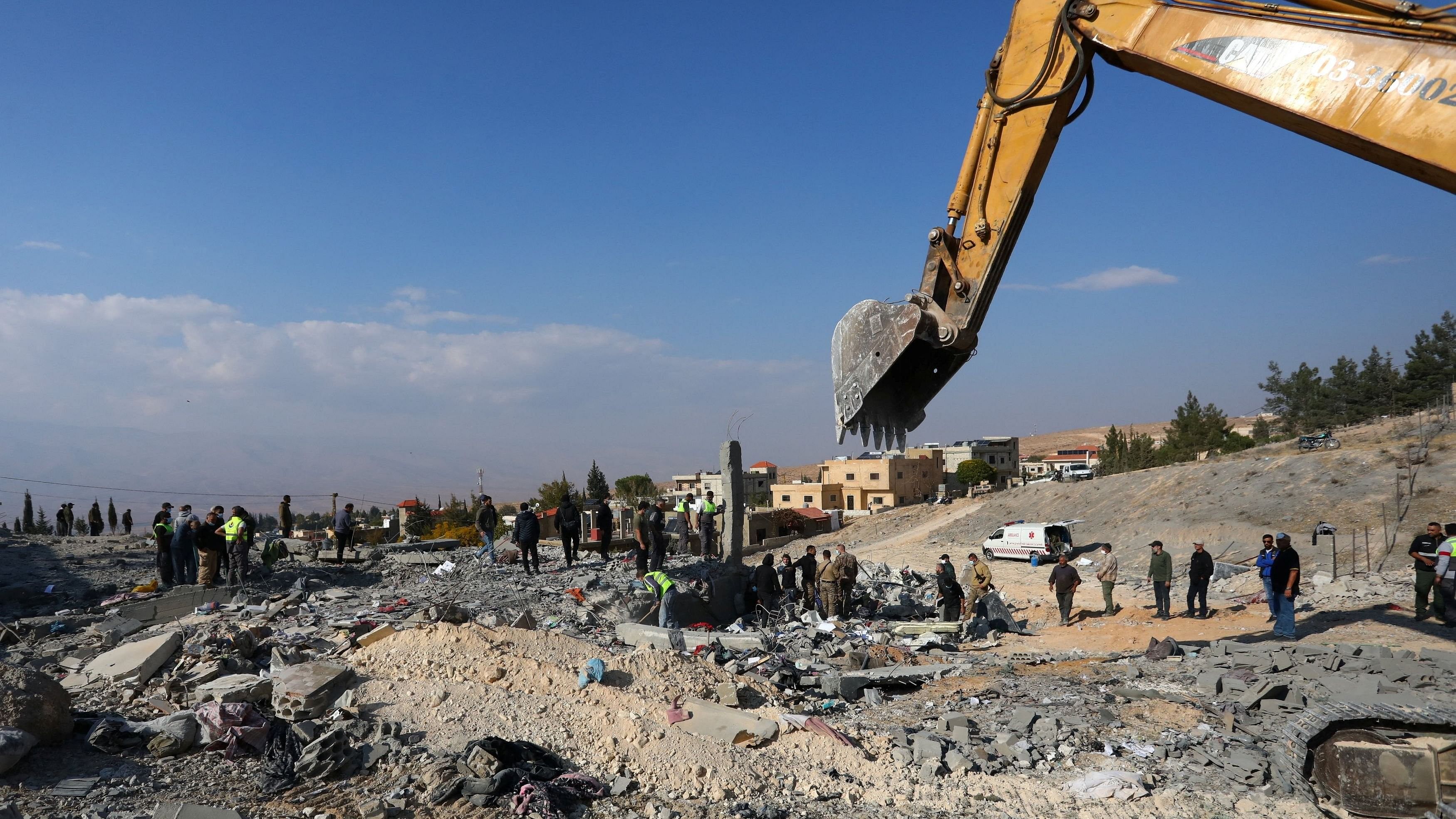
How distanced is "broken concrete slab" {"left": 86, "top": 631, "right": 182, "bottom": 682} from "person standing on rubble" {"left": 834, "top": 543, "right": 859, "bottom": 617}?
901 cm

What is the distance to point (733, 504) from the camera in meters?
15.1

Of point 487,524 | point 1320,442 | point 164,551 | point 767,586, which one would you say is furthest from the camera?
point 1320,442

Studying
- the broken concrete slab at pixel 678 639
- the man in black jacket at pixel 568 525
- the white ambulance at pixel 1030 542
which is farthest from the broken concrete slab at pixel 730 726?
the white ambulance at pixel 1030 542

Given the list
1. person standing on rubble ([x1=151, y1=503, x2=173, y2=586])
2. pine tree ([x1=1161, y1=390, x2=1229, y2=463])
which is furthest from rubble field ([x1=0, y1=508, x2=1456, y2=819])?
pine tree ([x1=1161, y1=390, x2=1229, y2=463])

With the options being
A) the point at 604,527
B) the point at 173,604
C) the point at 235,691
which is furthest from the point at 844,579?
the point at 173,604

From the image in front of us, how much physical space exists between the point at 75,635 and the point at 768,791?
8.69 m

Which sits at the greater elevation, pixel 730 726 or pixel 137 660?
pixel 137 660

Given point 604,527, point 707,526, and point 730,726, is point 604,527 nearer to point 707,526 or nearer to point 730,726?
point 707,526

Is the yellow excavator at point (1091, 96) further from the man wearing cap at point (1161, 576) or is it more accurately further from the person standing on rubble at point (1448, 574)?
the person standing on rubble at point (1448, 574)

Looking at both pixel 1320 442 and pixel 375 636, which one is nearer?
pixel 375 636

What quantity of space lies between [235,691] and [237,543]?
6218 millimetres

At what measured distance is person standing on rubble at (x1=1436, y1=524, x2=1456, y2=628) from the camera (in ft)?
34.9

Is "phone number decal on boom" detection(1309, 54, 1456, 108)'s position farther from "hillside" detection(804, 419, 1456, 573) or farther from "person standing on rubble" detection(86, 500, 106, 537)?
"person standing on rubble" detection(86, 500, 106, 537)

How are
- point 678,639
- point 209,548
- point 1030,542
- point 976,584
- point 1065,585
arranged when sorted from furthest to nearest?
point 1030,542
point 1065,585
point 976,584
point 209,548
point 678,639
